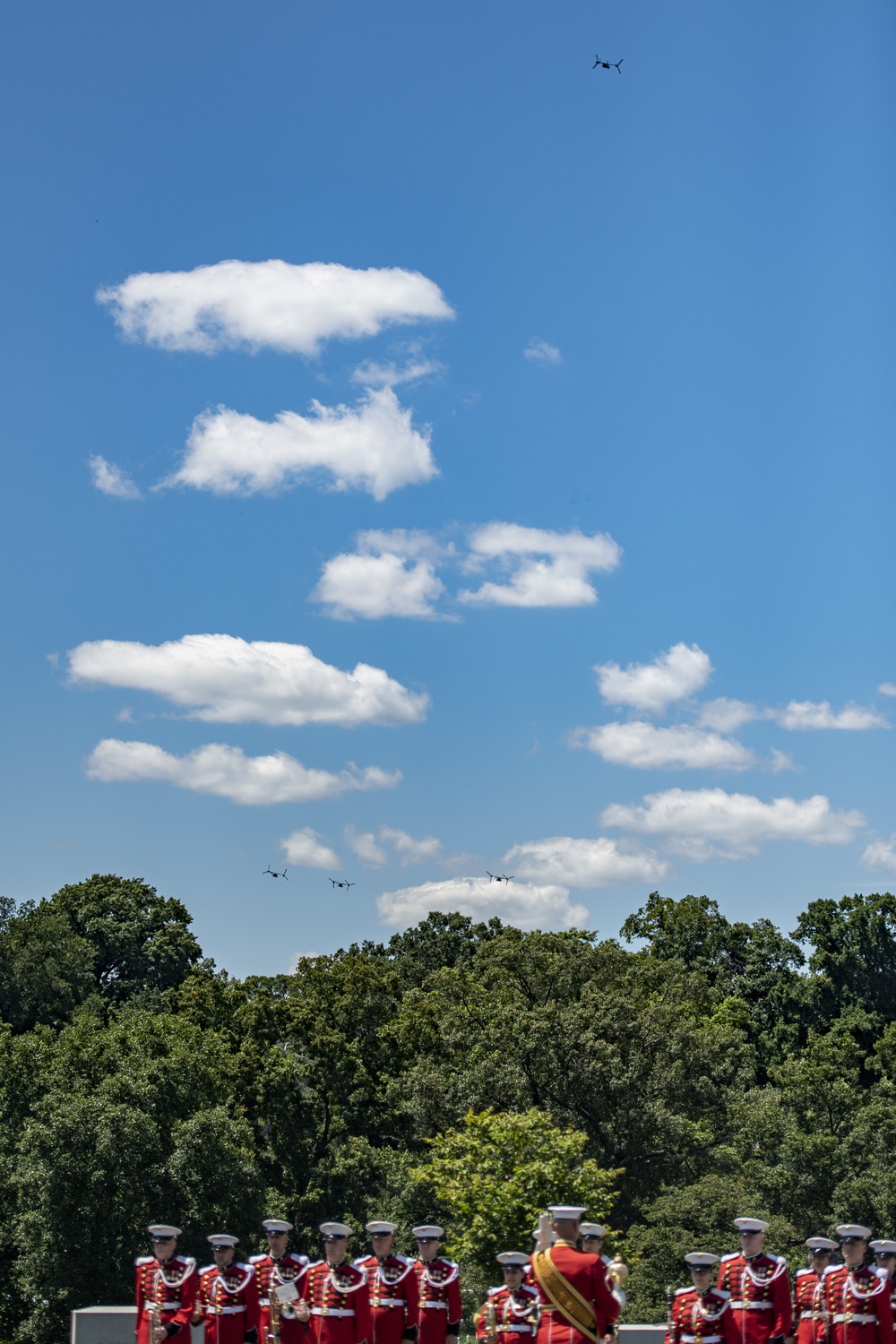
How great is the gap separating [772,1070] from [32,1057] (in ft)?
74.0

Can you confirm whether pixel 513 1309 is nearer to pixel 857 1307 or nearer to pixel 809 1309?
pixel 809 1309

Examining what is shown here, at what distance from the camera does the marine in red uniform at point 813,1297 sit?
1234cm

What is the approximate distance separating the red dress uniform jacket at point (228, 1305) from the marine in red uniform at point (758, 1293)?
436 cm

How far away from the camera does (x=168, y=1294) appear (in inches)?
489

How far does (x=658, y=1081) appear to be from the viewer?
129ft

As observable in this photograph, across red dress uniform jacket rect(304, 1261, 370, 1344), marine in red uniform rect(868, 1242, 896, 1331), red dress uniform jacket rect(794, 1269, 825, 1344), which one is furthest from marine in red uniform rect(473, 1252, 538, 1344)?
marine in red uniform rect(868, 1242, 896, 1331)

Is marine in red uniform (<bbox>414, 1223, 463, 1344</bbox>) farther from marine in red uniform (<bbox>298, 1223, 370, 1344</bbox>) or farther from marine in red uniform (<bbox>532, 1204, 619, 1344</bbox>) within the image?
marine in red uniform (<bbox>532, 1204, 619, 1344</bbox>)

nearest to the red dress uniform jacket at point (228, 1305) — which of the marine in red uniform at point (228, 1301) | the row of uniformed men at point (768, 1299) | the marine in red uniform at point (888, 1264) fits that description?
the marine in red uniform at point (228, 1301)

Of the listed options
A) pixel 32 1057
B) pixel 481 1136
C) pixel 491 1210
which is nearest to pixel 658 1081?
pixel 481 1136

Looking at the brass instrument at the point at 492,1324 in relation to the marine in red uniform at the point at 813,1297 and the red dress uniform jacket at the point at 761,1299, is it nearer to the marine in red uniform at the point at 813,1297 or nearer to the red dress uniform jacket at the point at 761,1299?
the red dress uniform jacket at the point at 761,1299

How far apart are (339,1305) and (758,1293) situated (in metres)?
3.71

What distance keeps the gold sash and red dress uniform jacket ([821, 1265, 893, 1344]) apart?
3243 millimetres

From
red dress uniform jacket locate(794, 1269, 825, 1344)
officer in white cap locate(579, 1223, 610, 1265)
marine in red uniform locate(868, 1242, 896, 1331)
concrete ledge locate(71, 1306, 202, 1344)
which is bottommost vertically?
concrete ledge locate(71, 1306, 202, 1344)

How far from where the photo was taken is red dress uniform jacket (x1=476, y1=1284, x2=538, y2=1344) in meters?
11.7
